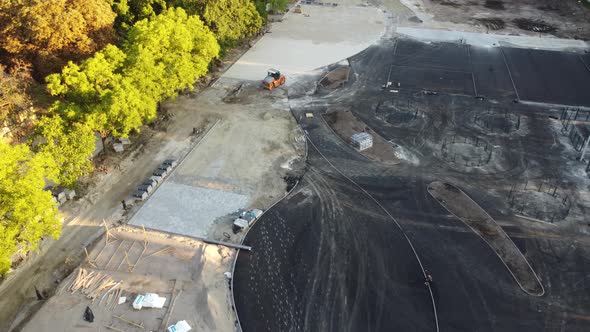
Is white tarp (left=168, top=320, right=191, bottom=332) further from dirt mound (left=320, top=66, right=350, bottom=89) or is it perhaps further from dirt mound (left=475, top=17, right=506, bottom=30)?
dirt mound (left=475, top=17, right=506, bottom=30)

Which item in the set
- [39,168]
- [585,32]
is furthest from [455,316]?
[585,32]

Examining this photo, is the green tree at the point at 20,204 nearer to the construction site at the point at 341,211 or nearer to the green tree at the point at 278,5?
the construction site at the point at 341,211

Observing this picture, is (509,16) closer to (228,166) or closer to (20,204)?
(228,166)

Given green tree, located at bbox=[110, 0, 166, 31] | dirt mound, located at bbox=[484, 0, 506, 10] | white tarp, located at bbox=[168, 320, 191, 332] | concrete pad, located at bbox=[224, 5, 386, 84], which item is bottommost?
white tarp, located at bbox=[168, 320, 191, 332]

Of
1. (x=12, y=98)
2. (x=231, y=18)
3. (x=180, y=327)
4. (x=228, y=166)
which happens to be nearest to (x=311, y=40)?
(x=231, y=18)

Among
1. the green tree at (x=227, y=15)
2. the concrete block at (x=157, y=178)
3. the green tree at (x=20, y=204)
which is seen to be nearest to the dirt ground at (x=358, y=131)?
the concrete block at (x=157, y=178)

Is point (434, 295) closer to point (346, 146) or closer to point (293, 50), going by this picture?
point (346, 146)

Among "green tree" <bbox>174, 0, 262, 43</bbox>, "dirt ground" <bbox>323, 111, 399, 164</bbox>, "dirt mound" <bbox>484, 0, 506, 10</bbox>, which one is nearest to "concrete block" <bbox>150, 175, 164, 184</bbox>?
"dirt ground" <bbox>323, 111, 399, 164</bbox>
